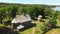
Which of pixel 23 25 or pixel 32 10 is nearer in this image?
pixel 23 25

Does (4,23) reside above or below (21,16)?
below

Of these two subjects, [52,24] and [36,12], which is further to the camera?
[36,12]

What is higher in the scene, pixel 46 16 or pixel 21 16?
pixel 21 16

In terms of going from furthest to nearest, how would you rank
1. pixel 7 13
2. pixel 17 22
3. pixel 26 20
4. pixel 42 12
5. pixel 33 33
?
pixel 42 12 → pixel 7 13 → pixel 26 20 → pixel 17 22 → pixel 33 33

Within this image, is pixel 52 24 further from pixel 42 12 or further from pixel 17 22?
pixel 42 12

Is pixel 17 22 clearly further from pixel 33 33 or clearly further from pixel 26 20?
pixel 33 33

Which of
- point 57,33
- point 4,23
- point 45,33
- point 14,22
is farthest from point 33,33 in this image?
point 4,23

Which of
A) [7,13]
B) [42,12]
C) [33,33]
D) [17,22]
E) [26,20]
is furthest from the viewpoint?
[42,12]

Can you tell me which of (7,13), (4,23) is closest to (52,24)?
(4,23)
